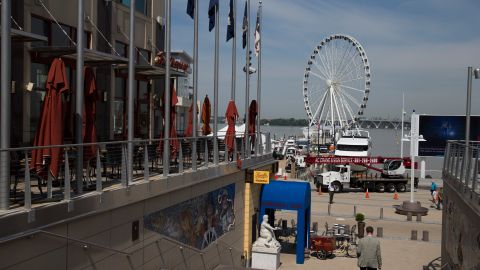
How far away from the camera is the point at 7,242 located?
21.4ft

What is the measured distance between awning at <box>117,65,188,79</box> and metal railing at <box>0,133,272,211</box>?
2480mm

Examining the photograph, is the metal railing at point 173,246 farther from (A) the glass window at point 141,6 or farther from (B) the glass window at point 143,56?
(A) the glass window at point 141,6

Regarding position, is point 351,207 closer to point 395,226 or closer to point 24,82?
point 395,226

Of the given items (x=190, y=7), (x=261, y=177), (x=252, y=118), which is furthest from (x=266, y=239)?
(x=190, y=7)

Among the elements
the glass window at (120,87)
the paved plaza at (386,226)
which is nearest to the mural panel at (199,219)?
the paved plaza at (386,226)

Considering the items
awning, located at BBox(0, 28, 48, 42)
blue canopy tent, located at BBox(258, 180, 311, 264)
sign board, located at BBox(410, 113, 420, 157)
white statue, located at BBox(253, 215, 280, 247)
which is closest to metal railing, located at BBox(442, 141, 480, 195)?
blue canopy tent, located at BBox(258, 180, 311, 264)

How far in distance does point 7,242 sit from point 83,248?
6.24ft

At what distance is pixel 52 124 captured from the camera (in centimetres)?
809

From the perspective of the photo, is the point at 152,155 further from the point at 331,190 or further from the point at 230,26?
the point at 331,190

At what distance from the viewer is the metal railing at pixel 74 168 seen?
26.0 ft

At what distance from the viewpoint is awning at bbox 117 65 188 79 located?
15.8 metres

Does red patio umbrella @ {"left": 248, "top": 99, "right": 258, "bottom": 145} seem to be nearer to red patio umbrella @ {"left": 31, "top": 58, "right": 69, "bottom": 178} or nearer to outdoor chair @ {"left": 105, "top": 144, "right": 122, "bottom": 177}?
outdoor chair @ {"left": 105, "top": 144, "right": 122, "bottom": 177}

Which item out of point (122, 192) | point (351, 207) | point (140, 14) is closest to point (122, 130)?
point (140, 14)

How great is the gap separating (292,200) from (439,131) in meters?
43.3
